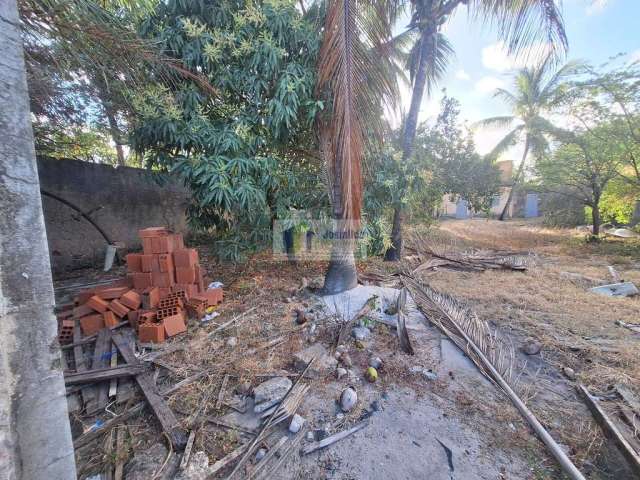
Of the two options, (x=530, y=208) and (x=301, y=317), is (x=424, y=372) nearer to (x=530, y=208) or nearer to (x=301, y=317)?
(x=301, y=317)

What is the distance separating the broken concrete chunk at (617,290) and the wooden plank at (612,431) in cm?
311

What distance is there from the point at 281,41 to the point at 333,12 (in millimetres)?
790

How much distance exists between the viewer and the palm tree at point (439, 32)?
10.0 feet

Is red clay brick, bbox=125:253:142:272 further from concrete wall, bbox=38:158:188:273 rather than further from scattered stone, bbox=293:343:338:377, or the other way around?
scattered stone, bbox=293:343:338:377

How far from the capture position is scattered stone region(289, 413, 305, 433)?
1.63m

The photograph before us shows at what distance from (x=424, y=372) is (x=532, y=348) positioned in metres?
1.23

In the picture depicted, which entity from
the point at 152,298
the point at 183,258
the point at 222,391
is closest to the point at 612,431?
the point at 222,391

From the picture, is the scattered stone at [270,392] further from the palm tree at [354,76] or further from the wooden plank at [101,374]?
the palm tree at [354,76]

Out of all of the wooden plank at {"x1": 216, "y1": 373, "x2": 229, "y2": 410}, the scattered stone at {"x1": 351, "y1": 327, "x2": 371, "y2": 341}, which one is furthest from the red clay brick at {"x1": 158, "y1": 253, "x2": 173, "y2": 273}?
the scattered stone at {"x1": 351, "y1": 327, "x2": 371, "y2": 341}

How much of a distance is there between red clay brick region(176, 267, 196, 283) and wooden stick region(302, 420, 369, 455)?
2222mm

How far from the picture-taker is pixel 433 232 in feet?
25.3

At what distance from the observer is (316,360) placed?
2.26m

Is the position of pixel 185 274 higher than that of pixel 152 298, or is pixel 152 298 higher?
pixel 185 274

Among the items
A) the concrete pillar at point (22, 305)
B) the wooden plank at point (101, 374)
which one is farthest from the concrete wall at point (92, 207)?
the concrete pillar at point (22, 305)
